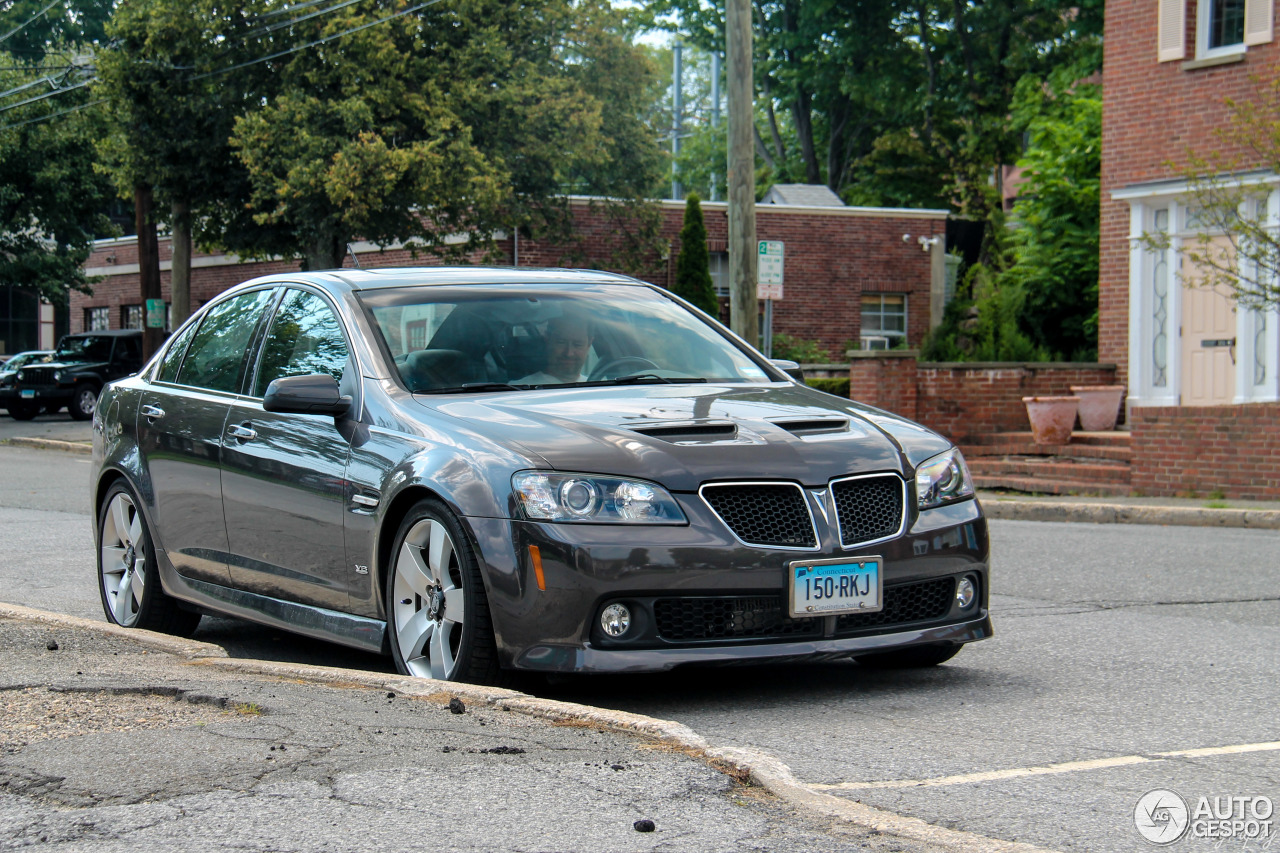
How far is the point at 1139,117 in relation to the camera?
20500 millimetres

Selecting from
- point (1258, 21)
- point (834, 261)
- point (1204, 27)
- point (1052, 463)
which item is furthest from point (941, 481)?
point (834, 261)

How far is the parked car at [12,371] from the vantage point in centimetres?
3400

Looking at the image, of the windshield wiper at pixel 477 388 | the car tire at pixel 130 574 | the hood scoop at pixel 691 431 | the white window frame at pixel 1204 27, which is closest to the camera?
the hood scoop at pixel 691 431

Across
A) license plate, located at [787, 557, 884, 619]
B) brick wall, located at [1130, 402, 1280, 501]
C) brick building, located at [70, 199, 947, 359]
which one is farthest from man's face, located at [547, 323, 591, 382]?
brick building, located at [70, 199, 947, 359]

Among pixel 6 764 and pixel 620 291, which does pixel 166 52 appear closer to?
pixel 620 291

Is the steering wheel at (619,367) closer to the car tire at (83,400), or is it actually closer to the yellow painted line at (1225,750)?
the yellow painted line at (1225,750)

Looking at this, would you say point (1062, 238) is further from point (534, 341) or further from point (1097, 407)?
point (534, 341)

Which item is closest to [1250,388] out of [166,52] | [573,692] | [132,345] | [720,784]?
[573,692]

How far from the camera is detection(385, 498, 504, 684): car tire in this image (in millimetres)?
5148

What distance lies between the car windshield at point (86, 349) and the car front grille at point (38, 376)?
0.64 metres

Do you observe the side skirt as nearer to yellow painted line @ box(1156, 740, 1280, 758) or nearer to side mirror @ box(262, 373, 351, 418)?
side mirror @ box(262, 373, 351, 418)

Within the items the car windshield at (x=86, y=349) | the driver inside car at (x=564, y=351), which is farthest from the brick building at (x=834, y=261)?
the driver inside car at (x=564, y=351)

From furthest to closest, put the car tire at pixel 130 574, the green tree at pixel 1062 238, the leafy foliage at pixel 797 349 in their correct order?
the leafy foliage at pixel 797 349, the green tree at pixel 1062 238, the car tire at pixel 130 574

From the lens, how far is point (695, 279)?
32.7 m
